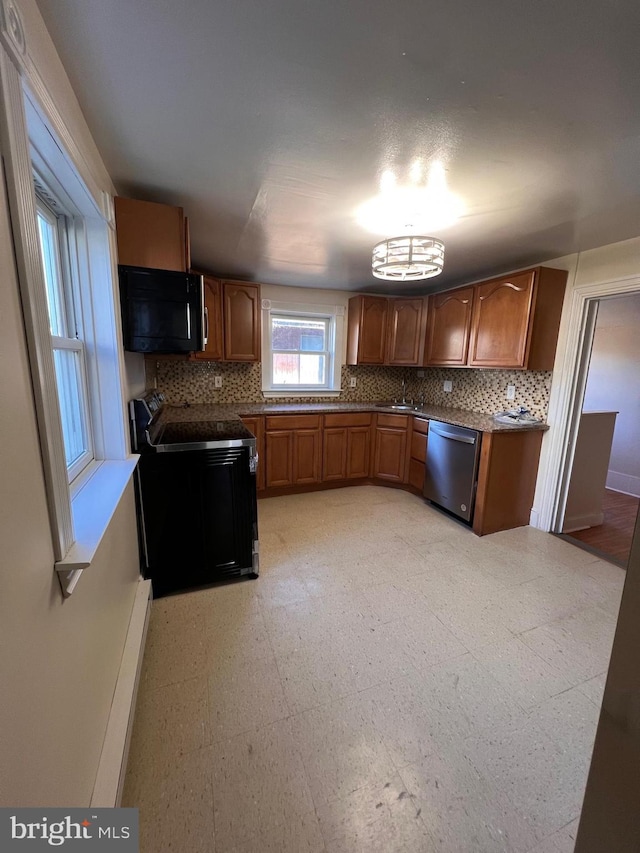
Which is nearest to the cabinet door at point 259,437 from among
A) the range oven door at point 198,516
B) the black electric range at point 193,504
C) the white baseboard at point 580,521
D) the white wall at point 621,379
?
the black electric range at point 193,504

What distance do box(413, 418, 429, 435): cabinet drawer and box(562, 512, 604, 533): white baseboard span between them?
143 centimetres

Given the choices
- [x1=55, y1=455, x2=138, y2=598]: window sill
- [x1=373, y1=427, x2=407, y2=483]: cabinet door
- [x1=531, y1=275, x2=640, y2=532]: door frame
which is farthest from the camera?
[x1=373, y1=427, x2=407, y2=483]: cabinet door

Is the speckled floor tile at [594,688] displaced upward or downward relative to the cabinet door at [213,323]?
downward

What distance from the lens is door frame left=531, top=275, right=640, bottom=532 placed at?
8.75ft

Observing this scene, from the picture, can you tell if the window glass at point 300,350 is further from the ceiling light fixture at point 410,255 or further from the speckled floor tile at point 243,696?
the speckled floor tile at point 243,696

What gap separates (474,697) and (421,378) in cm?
356

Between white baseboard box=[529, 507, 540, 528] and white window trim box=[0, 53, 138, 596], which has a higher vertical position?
white window trim box=[0, 53, 138, 596]

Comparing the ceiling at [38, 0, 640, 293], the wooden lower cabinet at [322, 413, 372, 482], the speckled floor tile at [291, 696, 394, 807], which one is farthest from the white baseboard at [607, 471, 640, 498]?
the speckled floor tile at [291, 696, 394, 807]

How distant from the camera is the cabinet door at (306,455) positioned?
358cm

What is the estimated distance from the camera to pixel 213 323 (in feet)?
10.9

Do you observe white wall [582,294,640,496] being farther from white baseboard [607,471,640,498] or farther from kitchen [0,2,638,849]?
kitchen [0,2,638,849]

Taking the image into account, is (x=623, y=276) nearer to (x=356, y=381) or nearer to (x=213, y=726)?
(x=356, y=381)

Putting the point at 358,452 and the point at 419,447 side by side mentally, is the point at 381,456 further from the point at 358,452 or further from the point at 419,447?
the point at 419,447

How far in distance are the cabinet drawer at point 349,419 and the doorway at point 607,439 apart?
1.90m
